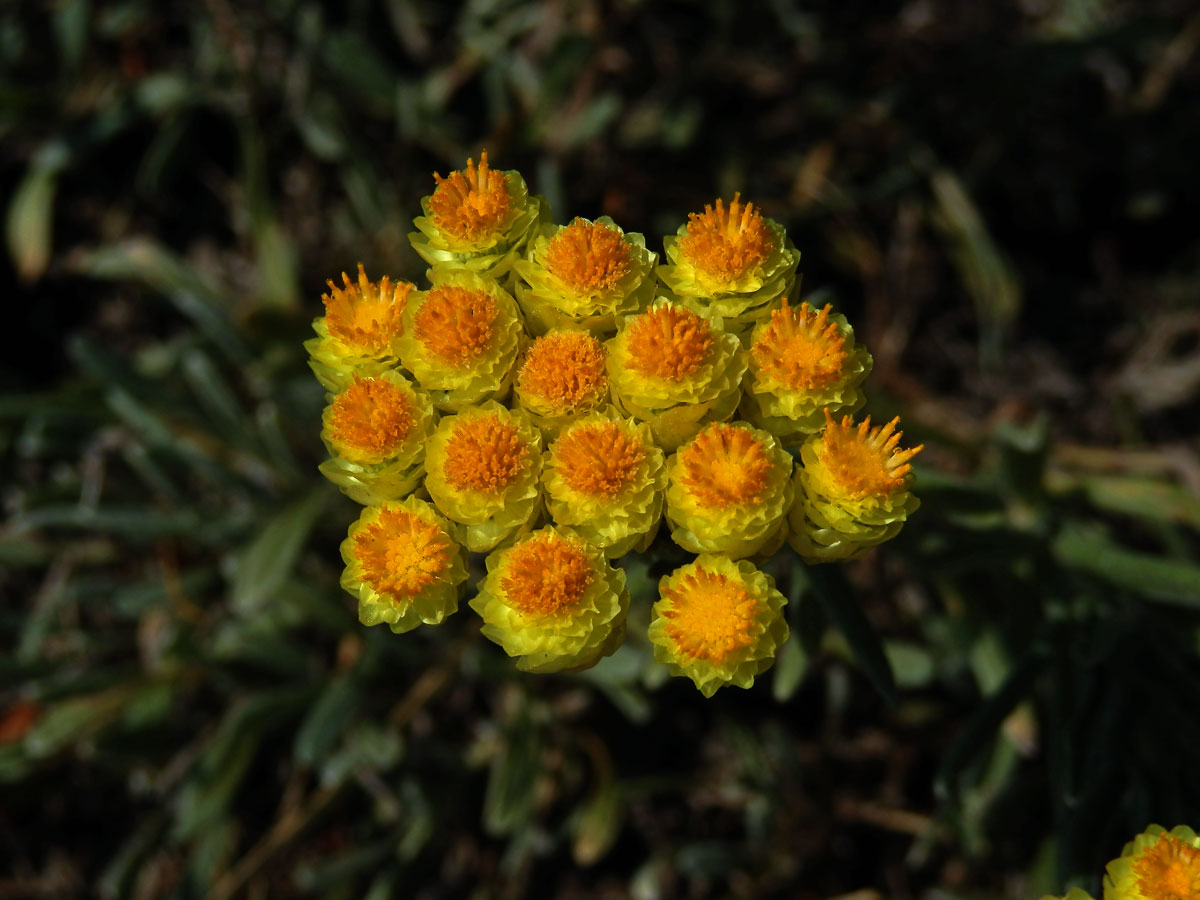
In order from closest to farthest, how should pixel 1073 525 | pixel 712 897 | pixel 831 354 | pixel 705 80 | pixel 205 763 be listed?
pixel 831 354 → pixel 1073 525 → pixel 205 763 → pixel 712 897 → pixel 705 80

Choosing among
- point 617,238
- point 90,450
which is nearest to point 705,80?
point 617,238

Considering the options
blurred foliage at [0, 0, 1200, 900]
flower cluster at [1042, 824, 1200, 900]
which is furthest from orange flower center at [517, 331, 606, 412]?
flower cluster at [1042, 824, 1200, 900]

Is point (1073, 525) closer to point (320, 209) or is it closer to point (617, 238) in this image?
point (617, 238)

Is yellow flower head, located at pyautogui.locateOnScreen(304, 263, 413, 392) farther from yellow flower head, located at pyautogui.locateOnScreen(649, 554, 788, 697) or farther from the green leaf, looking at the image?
the green leaf

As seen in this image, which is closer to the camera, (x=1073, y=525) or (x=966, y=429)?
(x=1073, y=525)

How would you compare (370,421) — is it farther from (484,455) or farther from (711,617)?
(711,617)

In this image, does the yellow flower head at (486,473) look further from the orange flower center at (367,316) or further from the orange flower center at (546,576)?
the orange flower center at (367,316)

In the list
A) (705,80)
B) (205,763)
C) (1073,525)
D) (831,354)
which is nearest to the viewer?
(831,354)

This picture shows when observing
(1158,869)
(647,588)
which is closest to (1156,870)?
(1158,869)
